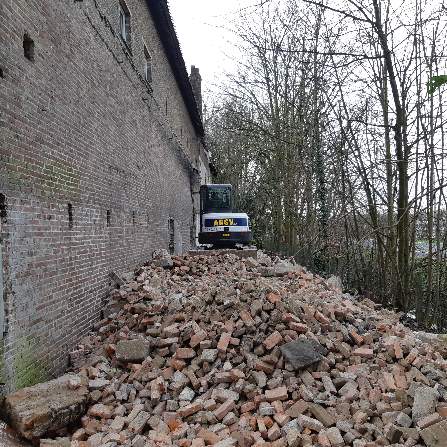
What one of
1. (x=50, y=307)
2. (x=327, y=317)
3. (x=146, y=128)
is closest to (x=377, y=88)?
(x=146, y=128)

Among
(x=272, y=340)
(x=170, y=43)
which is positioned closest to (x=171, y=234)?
(x=170, y=43)

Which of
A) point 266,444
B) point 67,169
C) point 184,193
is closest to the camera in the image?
point 266,444

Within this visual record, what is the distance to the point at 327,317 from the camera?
642 cm

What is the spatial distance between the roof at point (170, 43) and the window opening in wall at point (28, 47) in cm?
805

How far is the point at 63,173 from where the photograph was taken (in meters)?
6.03

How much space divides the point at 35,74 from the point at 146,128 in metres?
6.33

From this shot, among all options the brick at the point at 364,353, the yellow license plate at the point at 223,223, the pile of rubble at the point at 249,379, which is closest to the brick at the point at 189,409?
the pile of rubble at the point at 249,379

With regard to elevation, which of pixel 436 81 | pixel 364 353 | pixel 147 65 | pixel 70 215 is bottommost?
pixel 364 353

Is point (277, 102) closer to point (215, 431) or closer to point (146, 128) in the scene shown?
point (146, 128)

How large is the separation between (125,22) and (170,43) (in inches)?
180

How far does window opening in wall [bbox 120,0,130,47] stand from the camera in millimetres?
10016

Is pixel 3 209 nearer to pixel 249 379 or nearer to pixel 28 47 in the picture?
pixel 28 47

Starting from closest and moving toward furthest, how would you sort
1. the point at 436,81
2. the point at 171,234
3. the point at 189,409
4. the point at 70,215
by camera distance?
the point at 436,81, the point at 189,409, the point at 70,215, the point at 171,234

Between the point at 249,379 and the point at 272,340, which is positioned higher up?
the point at 272,340
